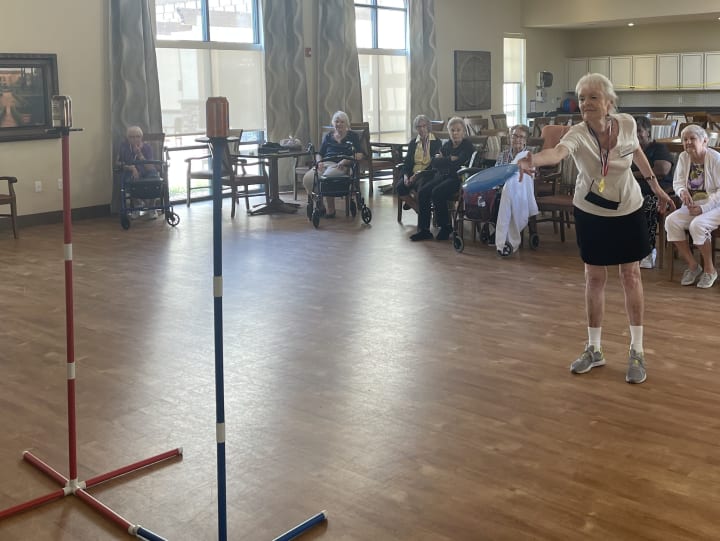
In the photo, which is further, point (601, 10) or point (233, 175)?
point (601, 10)

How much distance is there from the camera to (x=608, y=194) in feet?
12.7

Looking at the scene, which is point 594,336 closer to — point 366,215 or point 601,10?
point 366,215

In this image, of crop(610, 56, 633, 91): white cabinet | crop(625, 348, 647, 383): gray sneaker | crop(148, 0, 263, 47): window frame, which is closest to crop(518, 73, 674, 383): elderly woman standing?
crop(625, 348, 647, 383): gray sneaker

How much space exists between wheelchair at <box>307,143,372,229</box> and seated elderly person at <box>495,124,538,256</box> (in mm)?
2067

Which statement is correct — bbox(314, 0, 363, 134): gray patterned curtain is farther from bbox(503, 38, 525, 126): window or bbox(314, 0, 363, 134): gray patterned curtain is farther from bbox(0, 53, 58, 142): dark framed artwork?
bbox(503, 38, 525, 126): window


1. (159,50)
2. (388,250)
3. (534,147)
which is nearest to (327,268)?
(388,250)

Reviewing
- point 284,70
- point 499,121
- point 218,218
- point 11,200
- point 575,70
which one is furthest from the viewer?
point 575,70

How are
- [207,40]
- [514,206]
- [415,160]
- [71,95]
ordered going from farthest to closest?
[207,40], [71,95], [415,160], [514,206]

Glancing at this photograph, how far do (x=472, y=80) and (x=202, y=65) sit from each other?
19.2 ft

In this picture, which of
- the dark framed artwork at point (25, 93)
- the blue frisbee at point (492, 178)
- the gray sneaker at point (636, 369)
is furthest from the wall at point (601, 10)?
the gray sneaker at point (636, 369)

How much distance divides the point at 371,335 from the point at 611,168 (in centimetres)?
172

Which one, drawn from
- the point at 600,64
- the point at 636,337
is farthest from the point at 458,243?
the point at 600,64

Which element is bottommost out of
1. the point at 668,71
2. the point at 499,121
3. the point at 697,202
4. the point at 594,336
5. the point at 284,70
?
the point at 594,336

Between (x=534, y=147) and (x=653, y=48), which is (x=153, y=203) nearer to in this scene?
(x=534, y=147)
